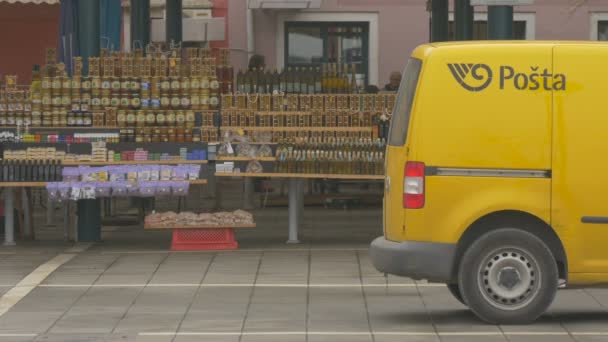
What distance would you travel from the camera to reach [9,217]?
60.8 ft

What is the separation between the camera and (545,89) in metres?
12.6

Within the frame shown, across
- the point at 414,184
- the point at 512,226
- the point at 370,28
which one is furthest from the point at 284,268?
the point at 370,28

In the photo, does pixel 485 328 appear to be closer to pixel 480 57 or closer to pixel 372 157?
pixel 480 57

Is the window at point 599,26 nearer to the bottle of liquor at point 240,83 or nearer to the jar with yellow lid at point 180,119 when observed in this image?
the bottle of liquor at point 240,83

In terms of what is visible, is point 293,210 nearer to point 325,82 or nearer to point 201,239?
point 201,239

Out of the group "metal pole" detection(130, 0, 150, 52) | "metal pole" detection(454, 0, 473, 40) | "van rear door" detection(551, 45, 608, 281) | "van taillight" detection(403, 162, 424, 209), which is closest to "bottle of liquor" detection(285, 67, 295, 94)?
"van taillight" detection(403, 162, 424, 209)

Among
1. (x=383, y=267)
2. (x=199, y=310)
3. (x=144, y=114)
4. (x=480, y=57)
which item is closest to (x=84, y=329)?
(x=199, y=310)

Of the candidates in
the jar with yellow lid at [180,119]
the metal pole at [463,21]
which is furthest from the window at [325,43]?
the jar with yellow lid at [180,119]

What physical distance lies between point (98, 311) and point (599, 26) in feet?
75.4

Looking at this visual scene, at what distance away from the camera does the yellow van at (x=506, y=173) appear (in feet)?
41.1

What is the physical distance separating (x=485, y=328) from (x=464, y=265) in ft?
1.66

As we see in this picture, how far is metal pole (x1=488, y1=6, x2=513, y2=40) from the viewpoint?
1739 centimetres

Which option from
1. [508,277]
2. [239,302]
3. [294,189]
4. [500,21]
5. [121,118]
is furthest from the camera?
[294,189]

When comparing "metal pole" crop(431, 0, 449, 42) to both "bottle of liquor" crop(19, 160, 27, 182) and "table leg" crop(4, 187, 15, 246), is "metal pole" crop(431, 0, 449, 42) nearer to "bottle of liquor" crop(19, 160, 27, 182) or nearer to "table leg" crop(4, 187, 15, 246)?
"table leg" crop(4, 187, 15, 246)
